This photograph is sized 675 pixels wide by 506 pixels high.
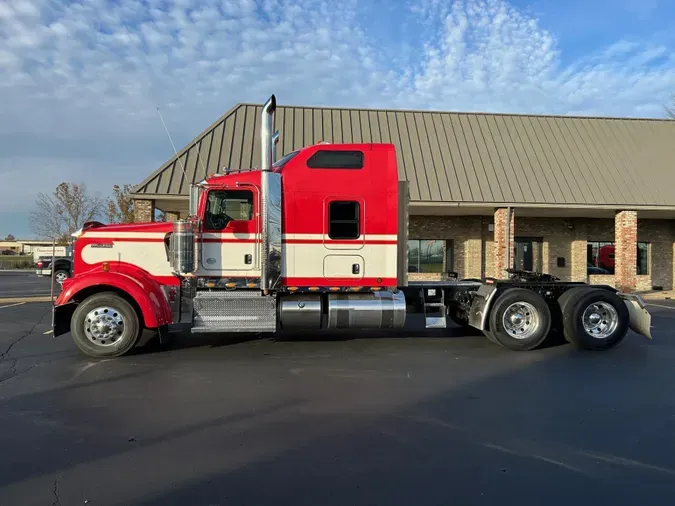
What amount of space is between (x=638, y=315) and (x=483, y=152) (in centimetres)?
1106

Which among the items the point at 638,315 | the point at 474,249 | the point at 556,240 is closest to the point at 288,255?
the point at 638,315

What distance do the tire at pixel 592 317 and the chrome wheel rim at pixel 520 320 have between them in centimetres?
56

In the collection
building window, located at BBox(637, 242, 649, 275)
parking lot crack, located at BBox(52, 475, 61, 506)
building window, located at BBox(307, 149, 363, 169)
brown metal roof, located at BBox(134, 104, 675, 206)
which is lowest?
parking lot crack, located at BBox(52, 475, 61, 506)

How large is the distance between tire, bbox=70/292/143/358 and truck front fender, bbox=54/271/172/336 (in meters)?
0.17

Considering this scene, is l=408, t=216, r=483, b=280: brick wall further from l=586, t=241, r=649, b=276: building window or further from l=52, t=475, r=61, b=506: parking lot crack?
l=52, t=475, r=61, b=506: parking lot crack

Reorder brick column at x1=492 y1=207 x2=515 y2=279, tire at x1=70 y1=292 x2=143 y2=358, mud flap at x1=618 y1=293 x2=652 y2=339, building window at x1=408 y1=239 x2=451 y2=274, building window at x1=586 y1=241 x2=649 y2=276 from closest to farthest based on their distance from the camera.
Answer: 1. tire at x1=70 y1=292 x2=143 y2=358
2. mud flap at x1=618 y1=293 x2=652 y2=339
3. brick column at x1=492 y1=207 x2=515 y2=279
4. building window at x1=408 y1=239 x2=451 y2=274
5. building window at x1=586 y1=241 x2=649 y2=276

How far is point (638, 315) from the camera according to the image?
7.68m

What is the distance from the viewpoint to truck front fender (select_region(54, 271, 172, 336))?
6785mm

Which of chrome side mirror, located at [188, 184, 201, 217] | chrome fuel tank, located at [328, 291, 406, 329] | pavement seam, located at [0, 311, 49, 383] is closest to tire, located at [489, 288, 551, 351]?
chrome fuel tank, located at [328, 291, 406, 329]

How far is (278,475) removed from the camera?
3.39 meters

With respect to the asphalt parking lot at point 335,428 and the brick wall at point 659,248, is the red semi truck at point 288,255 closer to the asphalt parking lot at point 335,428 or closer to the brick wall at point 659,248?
the asphalt parking lot at point 335,428

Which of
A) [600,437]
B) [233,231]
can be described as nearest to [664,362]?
[600,437]

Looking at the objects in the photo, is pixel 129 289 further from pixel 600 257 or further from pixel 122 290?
pixel 600 257

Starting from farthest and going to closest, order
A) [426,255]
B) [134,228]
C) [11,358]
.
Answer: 1. [426,255]
2. [134,228]
3. [11,358]
